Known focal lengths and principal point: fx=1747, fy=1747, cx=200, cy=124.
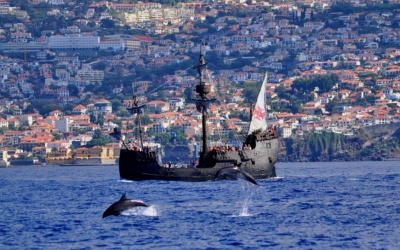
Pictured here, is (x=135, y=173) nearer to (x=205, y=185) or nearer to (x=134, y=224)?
(x=205, y=185)

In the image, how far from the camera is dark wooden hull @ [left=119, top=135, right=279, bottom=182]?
11431cm

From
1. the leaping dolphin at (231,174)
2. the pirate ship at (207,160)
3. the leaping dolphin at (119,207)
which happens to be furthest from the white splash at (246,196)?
the leaping dolphin at (119,207)

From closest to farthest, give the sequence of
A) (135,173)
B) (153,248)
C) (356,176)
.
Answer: (153,248)
(135,173)
(356,176)

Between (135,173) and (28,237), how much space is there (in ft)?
145

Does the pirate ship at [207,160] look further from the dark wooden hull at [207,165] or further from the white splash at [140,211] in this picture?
the white splash at [140,211]

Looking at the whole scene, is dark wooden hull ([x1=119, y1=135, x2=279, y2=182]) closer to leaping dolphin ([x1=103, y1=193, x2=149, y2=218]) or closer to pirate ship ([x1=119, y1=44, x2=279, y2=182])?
pirate ship ([x1=119, y1=44, x2=279, y2=182])

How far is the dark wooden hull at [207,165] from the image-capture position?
4500 inches

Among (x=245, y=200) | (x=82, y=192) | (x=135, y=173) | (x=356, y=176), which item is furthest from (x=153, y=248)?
(x=356, y=176)

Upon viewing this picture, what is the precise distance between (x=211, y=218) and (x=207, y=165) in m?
35.1

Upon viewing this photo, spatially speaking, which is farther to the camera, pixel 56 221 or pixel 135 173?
pixel 135 173

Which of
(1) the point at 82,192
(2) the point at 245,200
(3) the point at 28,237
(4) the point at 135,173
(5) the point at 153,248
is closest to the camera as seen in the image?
(5) the point at 153,248

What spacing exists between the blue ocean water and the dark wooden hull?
5203mm

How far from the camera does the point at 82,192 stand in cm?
10575

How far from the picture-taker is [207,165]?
378 feet
